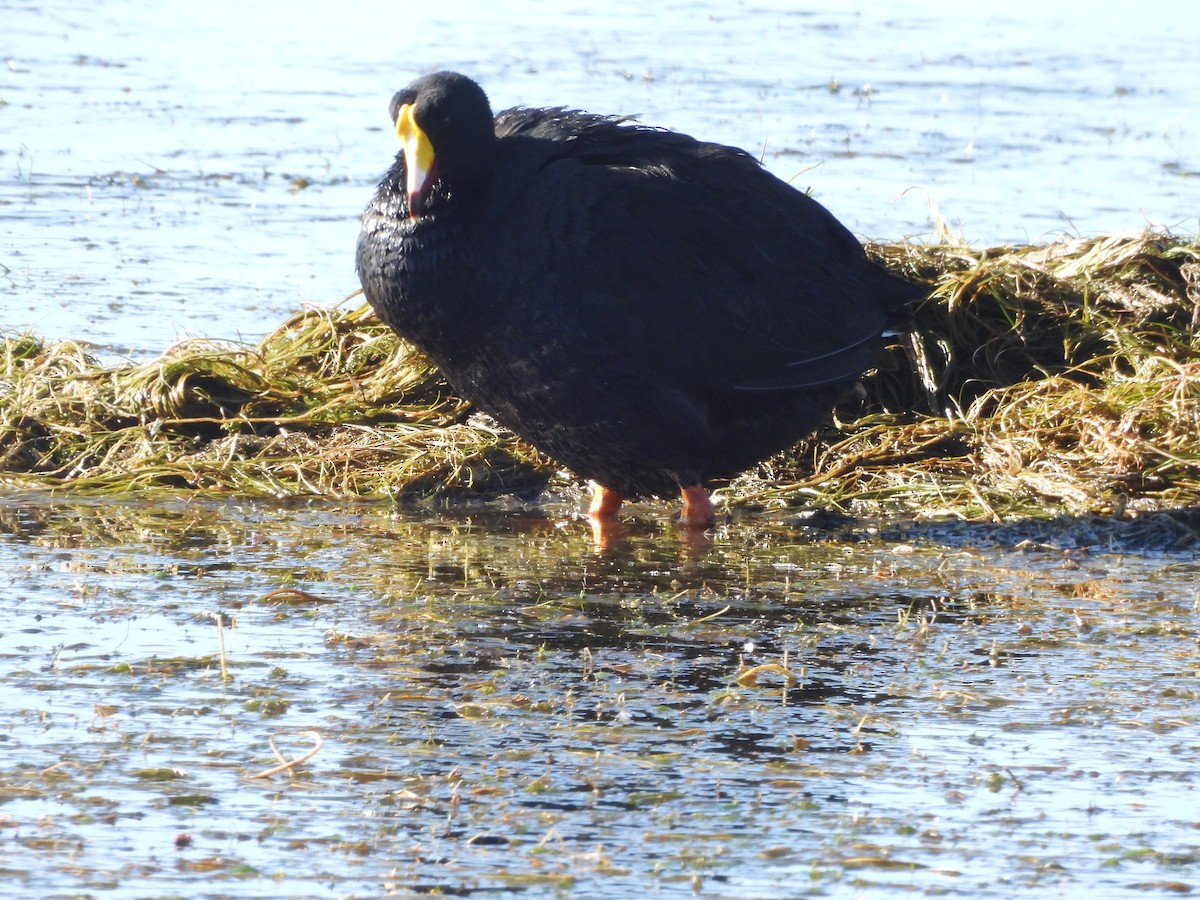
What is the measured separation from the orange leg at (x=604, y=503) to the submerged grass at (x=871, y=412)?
1.53 ft

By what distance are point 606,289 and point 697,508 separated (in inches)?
39.3

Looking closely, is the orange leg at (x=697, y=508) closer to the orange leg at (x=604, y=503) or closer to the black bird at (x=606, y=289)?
the black bird at (x=606, y=289)

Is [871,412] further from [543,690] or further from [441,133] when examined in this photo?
[543,690]

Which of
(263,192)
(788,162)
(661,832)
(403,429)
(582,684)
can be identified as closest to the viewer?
(661,832)

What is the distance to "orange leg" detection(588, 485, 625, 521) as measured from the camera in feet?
22.2

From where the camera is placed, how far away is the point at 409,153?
20.6ft

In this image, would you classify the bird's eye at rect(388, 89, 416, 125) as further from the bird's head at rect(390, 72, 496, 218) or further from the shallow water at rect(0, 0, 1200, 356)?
the shallow water at rect(0, 0, 1200, 356)

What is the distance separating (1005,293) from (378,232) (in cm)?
293

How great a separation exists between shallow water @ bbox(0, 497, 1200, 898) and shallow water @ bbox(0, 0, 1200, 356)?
3.04 m

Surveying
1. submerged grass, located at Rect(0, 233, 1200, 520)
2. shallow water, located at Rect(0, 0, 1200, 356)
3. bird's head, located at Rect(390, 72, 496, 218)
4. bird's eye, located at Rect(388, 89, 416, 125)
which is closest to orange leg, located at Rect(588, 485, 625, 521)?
submerged grass, located at Rect(0, 233, 1200, 520)

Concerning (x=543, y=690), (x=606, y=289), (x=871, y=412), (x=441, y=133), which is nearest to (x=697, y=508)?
(x=606, y=289)

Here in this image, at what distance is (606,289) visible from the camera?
6082 millimetres

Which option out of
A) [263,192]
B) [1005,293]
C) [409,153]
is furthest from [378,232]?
[263,192]

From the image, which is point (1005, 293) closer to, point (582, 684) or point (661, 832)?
point (582, 684)
